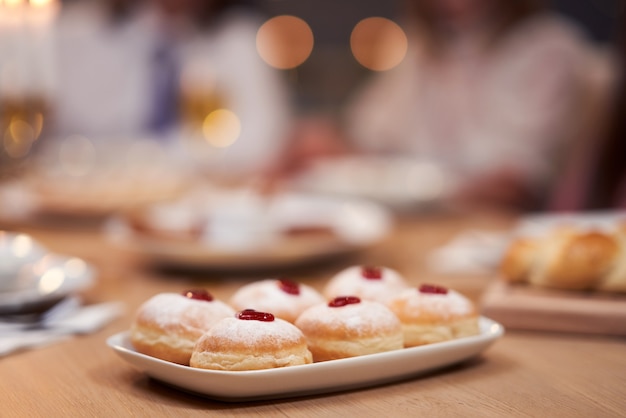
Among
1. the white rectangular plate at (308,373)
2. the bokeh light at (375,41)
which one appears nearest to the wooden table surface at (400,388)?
the white rectangular plate at (308,373)

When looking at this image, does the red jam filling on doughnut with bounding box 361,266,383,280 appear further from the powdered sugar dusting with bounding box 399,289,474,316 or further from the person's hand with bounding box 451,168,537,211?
the person's hand with bounding box 451,168,537,211

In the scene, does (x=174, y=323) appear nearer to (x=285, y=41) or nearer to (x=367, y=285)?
(x=367, y=285)

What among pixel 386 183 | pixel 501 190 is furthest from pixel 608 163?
pixel 386 183

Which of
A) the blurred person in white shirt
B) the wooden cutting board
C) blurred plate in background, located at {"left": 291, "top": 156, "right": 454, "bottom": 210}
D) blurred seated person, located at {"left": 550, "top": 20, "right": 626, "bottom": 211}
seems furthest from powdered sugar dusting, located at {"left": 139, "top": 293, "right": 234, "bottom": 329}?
the blurred person in white shirt

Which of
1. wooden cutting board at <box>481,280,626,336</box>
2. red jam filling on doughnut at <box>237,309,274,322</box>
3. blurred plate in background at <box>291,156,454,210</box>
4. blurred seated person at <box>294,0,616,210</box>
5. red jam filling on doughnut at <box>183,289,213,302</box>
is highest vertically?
blurred seated person at <box>294,0,616,210</box>

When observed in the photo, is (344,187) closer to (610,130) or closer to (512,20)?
(610,130)
